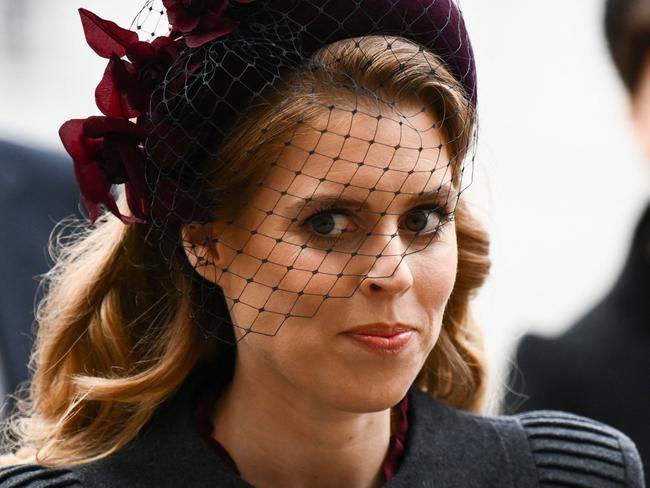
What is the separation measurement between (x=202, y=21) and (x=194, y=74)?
3.1 inches

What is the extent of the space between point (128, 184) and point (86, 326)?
13.8 inches

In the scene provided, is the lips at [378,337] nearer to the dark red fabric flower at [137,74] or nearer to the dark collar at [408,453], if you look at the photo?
the dark collar at [408,453]

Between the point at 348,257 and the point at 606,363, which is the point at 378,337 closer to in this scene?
the point at 348,257

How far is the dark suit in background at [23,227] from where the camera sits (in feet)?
7.93

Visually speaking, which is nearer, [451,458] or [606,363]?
[451,458]

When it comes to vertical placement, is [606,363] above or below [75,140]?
below

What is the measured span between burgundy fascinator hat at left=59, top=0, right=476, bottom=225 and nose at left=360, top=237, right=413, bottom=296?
0.28m

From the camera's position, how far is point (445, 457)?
196 centimetres

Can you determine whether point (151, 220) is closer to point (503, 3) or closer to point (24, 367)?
point (24, 367)

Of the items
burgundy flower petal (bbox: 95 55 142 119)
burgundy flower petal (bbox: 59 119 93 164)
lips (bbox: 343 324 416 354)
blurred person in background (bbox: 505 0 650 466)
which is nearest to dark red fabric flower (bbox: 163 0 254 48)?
burgundy flower petal (bbox: 95 55 142 119)

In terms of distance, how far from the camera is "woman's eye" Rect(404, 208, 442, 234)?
1.74 meters

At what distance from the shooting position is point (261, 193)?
1724mm

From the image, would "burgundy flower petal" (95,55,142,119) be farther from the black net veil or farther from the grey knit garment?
the grey knit garment

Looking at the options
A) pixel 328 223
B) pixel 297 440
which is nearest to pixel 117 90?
pixel 328 223
